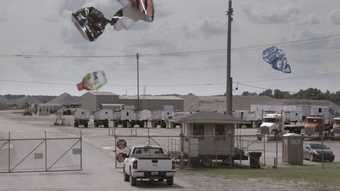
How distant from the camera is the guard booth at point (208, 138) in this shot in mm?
40469

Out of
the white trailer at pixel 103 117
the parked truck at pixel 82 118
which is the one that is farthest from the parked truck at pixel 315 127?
the parked truck at pixel 82 118

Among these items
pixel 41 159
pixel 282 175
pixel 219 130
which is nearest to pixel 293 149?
pixel 219 130

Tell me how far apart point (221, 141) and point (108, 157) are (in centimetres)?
909

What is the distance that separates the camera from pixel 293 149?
1689 inches

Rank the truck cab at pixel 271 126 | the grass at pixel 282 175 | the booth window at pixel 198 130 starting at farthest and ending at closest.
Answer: the truck cab at pixel 271 126 < the booth window at pixel 198 130 < the grass at pixel 282 175

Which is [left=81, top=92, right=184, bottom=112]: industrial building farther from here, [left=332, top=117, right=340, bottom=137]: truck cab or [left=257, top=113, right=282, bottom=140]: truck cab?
[left=332, top=117, right=340, bottom=137]: truck cab

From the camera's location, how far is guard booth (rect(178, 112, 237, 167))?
40469mm

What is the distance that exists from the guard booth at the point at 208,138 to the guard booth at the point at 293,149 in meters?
3.85

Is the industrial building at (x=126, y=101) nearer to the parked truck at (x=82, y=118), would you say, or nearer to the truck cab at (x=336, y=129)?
the parked truck at (x=82, y=118)

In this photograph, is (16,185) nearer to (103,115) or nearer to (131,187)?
(131,187)

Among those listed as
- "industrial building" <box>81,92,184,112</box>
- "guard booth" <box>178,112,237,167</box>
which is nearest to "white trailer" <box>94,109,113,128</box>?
"industrial building" <box>81,92,184,112</box>

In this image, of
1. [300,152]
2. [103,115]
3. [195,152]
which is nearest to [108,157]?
[195,152]

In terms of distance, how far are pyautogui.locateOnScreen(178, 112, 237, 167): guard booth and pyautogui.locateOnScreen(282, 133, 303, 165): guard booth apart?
12.6ft

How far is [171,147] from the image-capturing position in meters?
53.8
